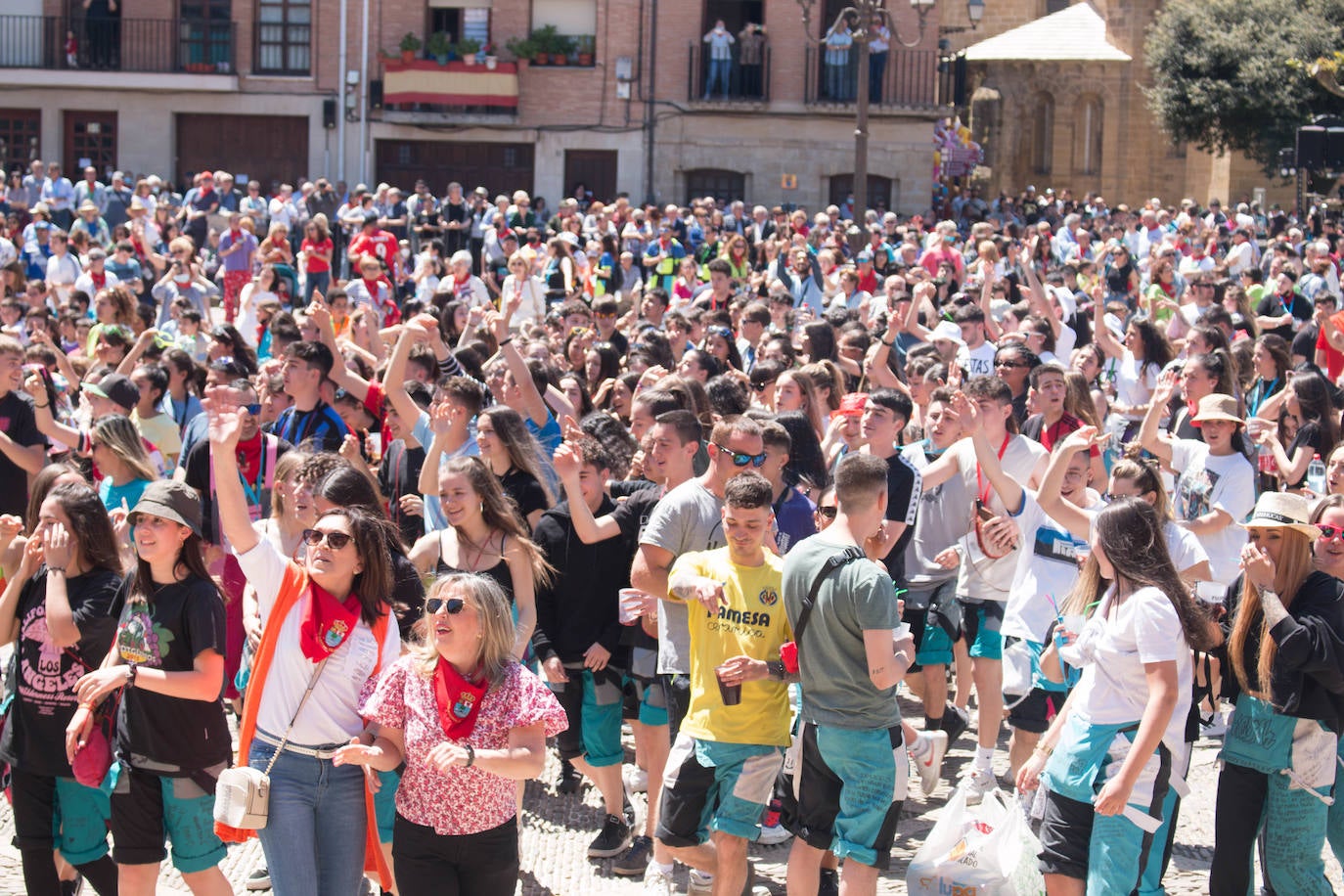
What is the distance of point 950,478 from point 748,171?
79.6ft

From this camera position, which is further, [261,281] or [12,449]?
[261,281]

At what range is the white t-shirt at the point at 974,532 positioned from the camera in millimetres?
7129

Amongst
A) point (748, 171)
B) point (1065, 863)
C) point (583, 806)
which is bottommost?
point (583, 806)

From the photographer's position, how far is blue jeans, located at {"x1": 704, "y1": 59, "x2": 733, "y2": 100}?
30484 millimetres

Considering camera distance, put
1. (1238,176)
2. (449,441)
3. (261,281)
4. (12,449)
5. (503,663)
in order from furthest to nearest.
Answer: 1. (1238,176)
2. (261,281)
3. (12,449)
4. (449,441)
5. (503,663)

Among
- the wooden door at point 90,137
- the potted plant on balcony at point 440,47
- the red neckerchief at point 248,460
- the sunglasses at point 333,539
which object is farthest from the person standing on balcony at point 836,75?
the sunglasses at point 333,539

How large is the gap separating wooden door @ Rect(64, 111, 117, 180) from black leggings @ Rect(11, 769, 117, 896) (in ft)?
91.1

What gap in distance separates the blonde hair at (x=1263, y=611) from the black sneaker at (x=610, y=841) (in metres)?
2.46

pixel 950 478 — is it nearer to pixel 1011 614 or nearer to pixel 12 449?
pixel 1011 614

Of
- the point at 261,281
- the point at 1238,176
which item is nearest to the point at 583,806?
the point at 261,281

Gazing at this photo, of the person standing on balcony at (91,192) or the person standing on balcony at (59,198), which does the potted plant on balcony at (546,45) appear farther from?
the person standing on balcony at (59,198)

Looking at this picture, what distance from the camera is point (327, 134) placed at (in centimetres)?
3050

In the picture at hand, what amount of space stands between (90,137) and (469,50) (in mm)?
7584

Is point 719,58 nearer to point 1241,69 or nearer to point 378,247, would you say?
point 1241,69
